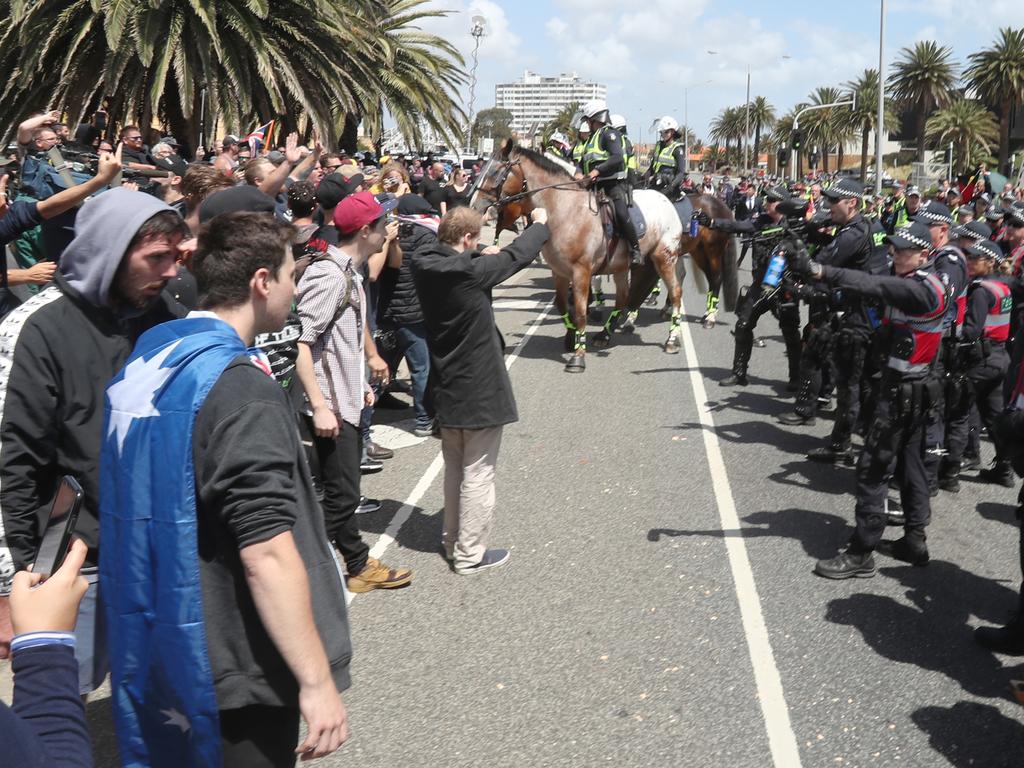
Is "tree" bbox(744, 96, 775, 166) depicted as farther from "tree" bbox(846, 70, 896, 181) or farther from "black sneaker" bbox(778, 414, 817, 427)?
"black sneaker" bbox(778, 414, 817, 427)

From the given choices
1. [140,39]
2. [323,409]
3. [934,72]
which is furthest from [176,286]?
[934,72]

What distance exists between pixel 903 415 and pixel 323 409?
3314 millimetres

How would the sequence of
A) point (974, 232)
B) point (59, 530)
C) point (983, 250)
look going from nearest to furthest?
point (59, 530)
point (983, 250)
point (974, 232)

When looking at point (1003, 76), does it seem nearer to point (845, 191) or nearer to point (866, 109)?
point (866, 109)

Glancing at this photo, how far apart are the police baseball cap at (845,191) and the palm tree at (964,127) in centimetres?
5487

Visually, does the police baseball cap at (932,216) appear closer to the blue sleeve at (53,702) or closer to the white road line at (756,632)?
the white road line at (756,632)

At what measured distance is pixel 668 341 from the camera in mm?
12375

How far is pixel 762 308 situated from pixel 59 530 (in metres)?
8.31

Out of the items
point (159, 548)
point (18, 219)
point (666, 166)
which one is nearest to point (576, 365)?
point (666, 166)

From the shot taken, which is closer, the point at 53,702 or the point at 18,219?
the point at 53,702

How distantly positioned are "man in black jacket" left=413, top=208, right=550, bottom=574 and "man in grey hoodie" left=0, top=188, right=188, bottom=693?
2.33 meters

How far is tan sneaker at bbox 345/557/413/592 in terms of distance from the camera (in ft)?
17.2

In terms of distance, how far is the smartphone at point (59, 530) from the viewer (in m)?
2.07

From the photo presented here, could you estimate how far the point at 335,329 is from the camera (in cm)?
494
